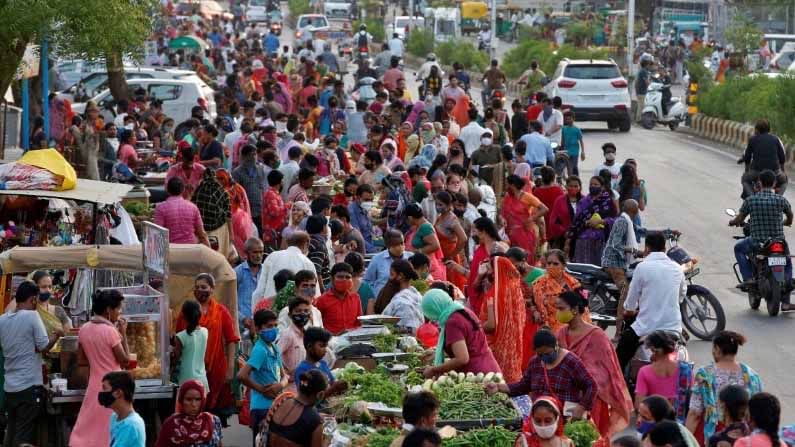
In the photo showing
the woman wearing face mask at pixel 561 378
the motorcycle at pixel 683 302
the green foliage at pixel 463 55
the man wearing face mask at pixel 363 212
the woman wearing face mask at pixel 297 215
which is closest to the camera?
the woman wearing face mask at pixel 561 378

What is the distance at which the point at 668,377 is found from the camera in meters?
10.6

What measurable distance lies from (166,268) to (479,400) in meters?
3.01

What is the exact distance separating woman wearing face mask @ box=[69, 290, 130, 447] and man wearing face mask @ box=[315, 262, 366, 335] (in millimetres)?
1685

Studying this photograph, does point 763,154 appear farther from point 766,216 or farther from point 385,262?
point 385,262

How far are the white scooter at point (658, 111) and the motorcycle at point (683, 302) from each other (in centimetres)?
2353

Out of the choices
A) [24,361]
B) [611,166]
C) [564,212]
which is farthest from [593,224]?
[24,361]

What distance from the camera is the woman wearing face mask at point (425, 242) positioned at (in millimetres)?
14616

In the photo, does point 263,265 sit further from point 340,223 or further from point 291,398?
point 291,398

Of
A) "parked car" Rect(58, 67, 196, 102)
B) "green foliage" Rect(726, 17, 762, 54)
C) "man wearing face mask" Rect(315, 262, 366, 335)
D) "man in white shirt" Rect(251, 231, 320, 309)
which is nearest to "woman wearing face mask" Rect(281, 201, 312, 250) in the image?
"man in white shirt" Rect(251, 231, 320, 309)

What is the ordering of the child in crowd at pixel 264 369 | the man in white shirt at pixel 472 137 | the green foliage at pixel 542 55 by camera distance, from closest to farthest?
the child in crowd at pixel 264 369 < the man in white shirt at pixel 472 137 < the green foliage at pixel 542 55

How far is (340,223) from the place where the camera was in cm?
1547

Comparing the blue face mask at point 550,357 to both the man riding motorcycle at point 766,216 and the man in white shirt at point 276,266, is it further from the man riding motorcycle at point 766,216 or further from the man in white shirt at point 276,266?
the man riding motorcycle at point 766,216

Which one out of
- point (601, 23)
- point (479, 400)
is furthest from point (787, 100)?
point (601, 23)

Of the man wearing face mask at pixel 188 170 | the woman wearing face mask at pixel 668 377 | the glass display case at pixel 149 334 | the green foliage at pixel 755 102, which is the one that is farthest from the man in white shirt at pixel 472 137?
the woman wearing face mask at pixel 668 377
